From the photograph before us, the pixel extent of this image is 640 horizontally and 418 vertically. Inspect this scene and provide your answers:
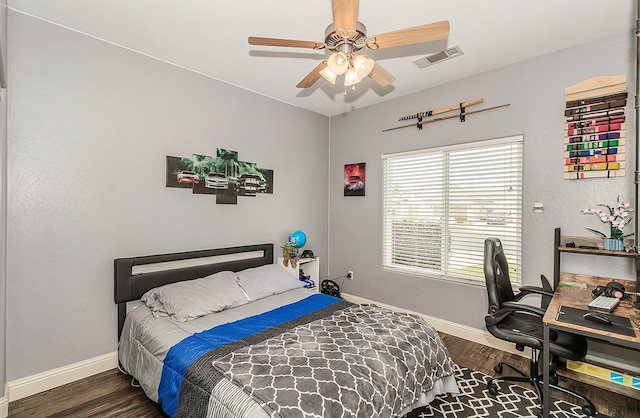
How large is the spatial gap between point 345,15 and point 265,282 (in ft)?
8.24

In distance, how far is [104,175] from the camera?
2.71 meters

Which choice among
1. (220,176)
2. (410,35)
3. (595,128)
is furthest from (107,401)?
(595,128)

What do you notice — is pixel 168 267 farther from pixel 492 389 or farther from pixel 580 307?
pixel 580 307

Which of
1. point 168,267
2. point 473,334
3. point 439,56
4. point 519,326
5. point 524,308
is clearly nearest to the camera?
point 524,308

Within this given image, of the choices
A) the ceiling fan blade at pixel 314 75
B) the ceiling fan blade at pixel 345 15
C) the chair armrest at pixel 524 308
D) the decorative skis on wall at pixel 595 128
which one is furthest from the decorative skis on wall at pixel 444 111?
the ceiling fan blade at pixel 345 15

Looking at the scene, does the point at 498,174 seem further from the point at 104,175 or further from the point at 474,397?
the point at 104,175

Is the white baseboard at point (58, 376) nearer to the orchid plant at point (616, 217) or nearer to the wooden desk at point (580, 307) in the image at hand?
the wooden desk at point (580, 307)

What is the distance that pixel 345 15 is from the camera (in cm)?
171

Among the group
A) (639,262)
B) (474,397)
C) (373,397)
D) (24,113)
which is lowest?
(474,397)

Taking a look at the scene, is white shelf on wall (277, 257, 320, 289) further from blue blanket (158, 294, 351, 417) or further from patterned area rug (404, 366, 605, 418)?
patterned area rug (404, 366, 605, 418)

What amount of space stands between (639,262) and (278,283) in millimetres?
2973

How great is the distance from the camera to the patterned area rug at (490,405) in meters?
2.18

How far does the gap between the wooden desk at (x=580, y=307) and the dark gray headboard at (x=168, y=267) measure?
2.91 meters

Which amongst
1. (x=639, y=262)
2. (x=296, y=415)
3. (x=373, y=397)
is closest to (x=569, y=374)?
(x=639, y=262)
